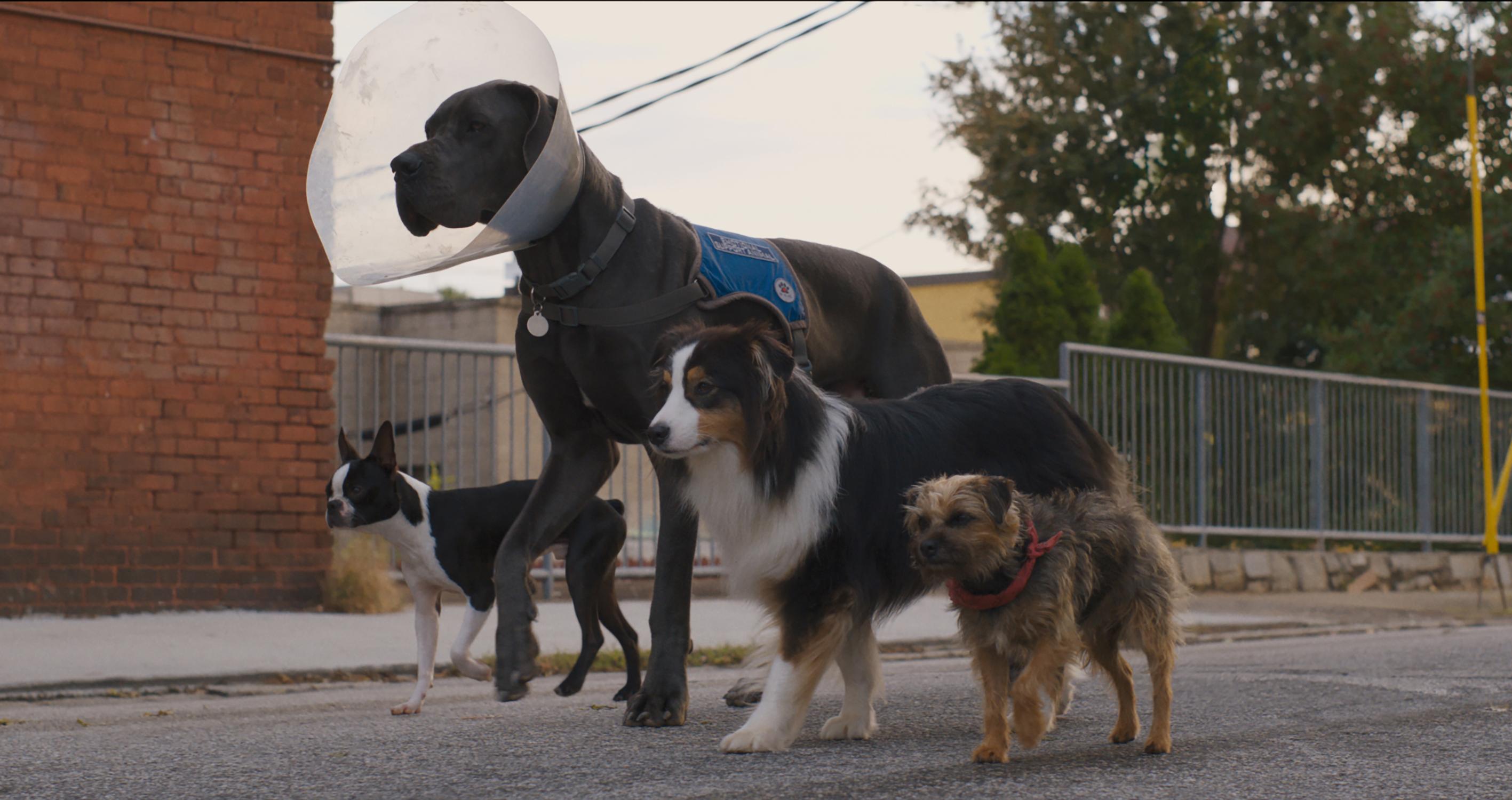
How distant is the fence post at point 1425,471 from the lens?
1898cm

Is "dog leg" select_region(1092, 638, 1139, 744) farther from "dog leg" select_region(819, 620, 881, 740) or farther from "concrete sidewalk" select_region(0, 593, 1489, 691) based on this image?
"concrete sidewalk" select_region(0, 593, 1489, 691)

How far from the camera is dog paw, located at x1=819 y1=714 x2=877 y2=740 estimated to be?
526 cm

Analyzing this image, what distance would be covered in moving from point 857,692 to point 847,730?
13 centimetres

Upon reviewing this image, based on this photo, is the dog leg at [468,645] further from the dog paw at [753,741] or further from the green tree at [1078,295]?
the green tree at [1078,295]

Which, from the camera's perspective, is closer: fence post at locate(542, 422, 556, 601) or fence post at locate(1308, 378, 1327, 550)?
fence post at locate(542, 422, 556, 601)

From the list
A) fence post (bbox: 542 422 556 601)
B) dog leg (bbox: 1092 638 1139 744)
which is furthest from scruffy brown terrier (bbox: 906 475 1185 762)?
fence post (bbox: 542 422 556 601)

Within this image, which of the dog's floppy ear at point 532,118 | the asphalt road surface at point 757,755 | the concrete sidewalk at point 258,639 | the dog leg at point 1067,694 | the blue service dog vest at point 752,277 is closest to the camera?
the asphalt road surface at point 757,755

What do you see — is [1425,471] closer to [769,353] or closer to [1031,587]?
[1031,587]

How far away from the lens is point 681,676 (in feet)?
18.3

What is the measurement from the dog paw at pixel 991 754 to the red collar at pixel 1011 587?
15.8 inches

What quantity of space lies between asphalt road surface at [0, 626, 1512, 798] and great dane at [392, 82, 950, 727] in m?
0.36

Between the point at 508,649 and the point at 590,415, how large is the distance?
998 mm

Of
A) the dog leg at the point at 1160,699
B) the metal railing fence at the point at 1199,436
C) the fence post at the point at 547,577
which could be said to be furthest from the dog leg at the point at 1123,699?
the fence post at the point at 547,577

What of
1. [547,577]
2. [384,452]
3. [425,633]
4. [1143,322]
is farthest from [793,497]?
[1143,322]
